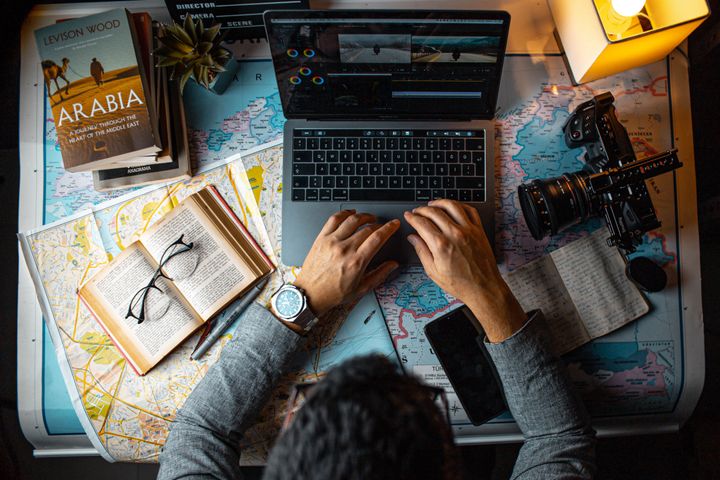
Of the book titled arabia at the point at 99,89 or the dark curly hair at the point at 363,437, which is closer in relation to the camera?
the dark curly hair at the point at 363,437

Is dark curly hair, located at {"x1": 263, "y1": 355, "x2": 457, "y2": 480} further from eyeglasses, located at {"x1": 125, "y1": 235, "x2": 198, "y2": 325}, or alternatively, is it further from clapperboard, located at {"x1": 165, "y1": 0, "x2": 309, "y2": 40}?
clapperboard, located at {"x1": 165, "y1": 0, "x2": 309, "y2": 40}

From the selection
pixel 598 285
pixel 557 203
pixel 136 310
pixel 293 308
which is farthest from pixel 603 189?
pixel 136 310

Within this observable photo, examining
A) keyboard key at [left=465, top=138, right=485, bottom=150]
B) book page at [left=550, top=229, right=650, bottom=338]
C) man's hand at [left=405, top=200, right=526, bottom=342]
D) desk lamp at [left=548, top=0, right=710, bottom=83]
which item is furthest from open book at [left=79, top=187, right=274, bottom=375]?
desk lamp at [left=548, top=0, right=710, bottom=83]

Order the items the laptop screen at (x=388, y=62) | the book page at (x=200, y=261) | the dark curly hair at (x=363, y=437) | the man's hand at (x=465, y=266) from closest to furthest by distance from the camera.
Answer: the dark curly hair at (x=363, y=437) → the laptop screen at (x=388, y=62) → the man's hand at (x=465, y=266) → the book page at (x=200, y=261)

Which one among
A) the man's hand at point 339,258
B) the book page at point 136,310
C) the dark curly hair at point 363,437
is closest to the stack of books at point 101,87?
the book page at point 136,310

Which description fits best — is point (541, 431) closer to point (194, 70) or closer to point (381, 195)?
point (381, 195)

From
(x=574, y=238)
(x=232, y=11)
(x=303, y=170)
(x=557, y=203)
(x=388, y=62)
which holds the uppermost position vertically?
(x=232, y=11)

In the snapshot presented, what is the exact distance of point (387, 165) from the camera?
41.8 inches

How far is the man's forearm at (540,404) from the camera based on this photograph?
0.93 meters

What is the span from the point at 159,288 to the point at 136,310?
0.07 m

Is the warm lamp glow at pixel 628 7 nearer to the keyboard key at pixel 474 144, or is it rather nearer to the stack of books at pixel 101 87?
the keyboard key at pixel 474 144

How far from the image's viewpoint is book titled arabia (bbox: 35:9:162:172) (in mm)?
1027

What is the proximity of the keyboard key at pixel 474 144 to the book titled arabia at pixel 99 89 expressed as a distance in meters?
0.68

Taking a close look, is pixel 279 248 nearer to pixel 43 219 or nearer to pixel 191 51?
pixel 191 51
